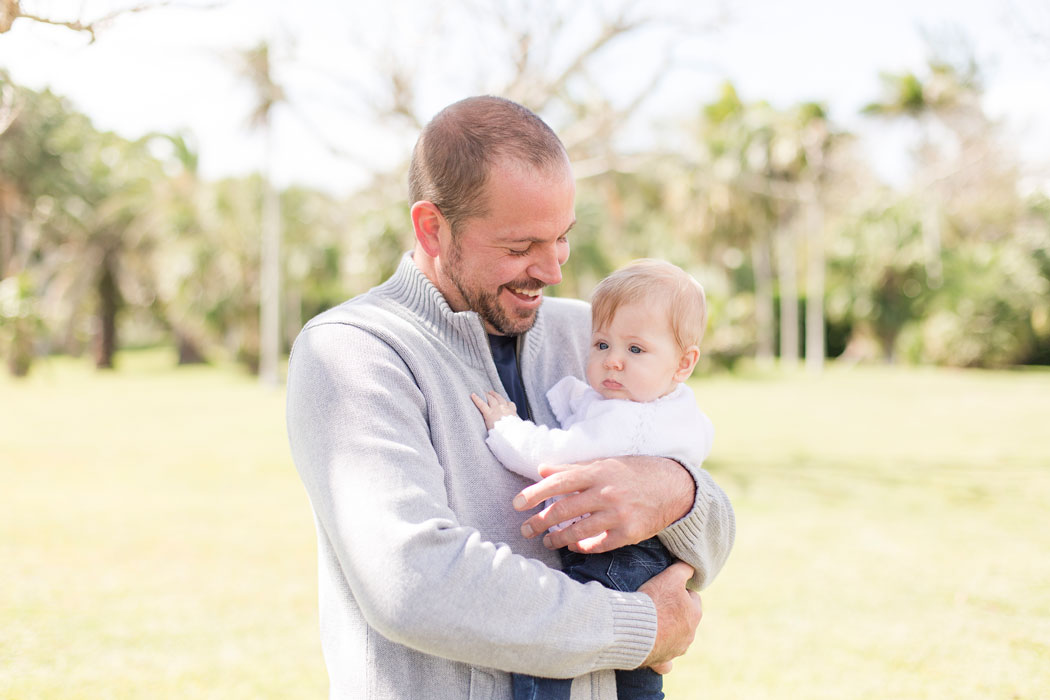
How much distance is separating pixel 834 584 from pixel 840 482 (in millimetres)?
4480

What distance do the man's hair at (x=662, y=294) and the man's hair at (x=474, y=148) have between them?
48cm

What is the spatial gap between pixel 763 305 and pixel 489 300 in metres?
34.9

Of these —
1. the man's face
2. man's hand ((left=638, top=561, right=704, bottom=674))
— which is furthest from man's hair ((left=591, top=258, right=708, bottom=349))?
man's hand ((left=638, top=561, right=704, bottom=674))

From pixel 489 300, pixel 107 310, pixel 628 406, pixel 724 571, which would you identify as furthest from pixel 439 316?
pixel 107 310

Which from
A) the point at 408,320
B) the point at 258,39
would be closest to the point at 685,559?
the point at 408,320

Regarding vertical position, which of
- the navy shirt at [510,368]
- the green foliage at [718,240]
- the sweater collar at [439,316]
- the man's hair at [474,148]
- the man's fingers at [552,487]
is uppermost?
the green foliage at [718,240]

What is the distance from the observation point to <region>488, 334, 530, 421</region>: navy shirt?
221cm

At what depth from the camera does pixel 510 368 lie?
2236mm

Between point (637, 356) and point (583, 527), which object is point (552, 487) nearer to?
point (583, 527)

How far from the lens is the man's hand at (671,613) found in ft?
6.12

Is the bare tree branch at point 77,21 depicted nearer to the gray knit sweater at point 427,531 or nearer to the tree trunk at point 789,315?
the gray knit sweater at point 427,531

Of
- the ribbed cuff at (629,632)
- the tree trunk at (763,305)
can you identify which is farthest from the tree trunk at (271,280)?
the ribbed cuff at (629,632)

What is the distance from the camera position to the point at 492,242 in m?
2.00

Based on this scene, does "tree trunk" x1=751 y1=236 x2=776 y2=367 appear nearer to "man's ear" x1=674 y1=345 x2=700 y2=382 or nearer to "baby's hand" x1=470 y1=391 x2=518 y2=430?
"man's ear" x1=674 y1=345 x2=700 y2=382
